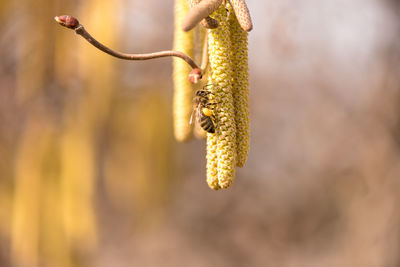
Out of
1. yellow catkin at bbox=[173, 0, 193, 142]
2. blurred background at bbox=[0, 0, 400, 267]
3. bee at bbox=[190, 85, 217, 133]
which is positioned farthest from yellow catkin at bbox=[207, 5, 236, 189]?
blurred background at bbox=[0, 0, 400, 267]

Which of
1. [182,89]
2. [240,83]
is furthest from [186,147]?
[240,83]

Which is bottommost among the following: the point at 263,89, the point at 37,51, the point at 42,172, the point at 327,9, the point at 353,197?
the point at 42,172

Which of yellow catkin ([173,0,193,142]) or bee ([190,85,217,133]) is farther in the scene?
yellow catkin ([173,0,193,142])

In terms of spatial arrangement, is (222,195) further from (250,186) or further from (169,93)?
(169,93)

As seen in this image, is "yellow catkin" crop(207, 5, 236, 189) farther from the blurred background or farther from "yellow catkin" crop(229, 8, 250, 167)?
the blurred background

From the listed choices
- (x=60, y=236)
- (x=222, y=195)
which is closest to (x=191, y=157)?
(x=222, y=195)
